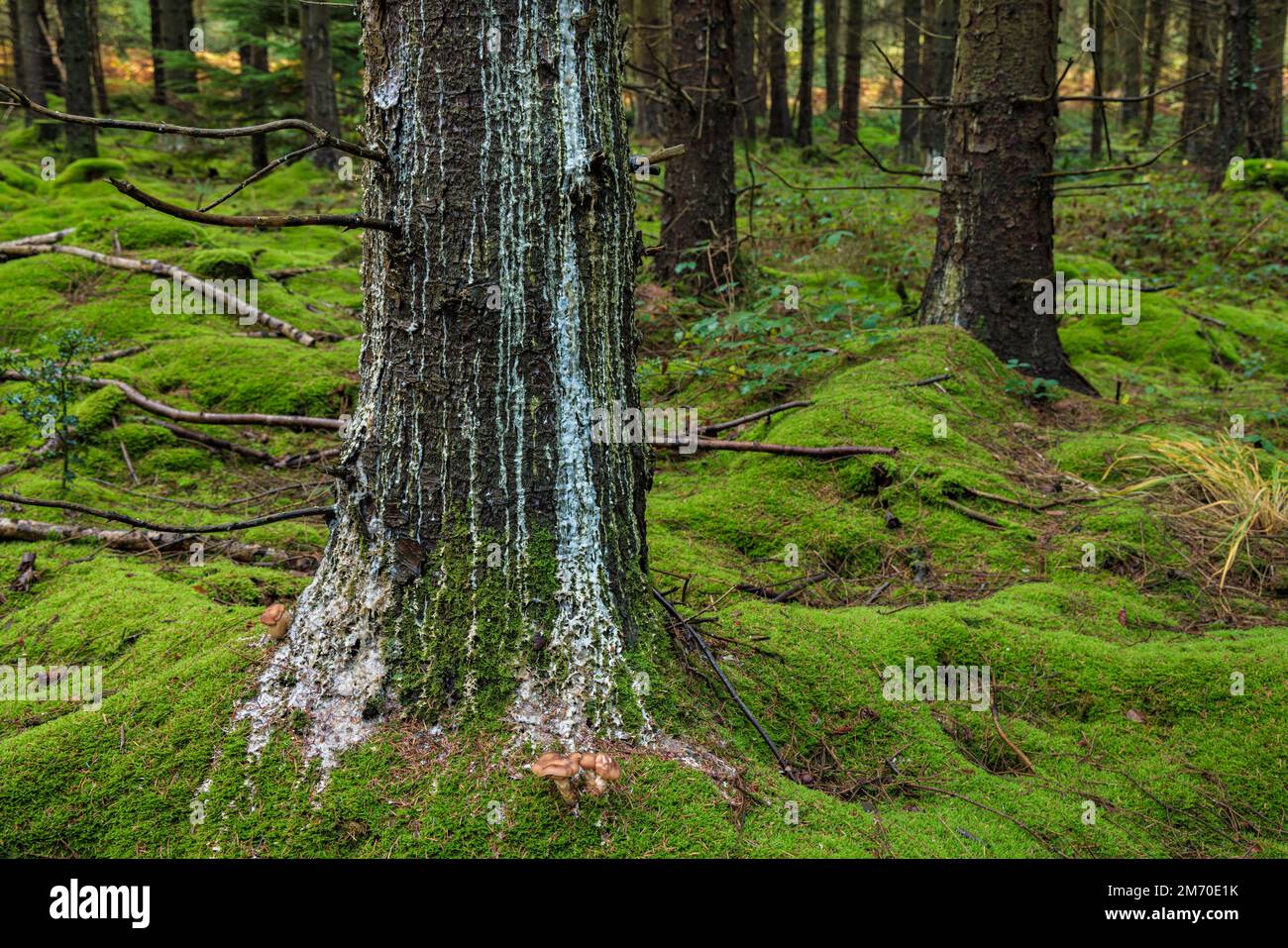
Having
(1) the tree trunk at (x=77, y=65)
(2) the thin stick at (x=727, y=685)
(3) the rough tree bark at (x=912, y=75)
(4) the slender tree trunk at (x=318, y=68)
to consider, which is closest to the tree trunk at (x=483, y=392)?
(2) the thin stick at (x=727, y=685)

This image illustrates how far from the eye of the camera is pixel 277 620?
255 cm

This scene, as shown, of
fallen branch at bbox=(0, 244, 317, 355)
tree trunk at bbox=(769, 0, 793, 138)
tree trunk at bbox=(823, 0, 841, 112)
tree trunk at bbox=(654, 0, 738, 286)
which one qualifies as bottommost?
fallen branch at bbox=(0, 244, 317, 355)

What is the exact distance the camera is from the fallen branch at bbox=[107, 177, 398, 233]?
165cm

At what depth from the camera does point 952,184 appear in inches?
246

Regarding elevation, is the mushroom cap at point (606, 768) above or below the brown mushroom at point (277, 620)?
below

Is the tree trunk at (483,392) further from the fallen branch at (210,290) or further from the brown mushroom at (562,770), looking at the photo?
the fallen branch at (210,290)

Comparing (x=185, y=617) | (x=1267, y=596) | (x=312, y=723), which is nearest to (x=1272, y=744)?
(x=1267, y=596)

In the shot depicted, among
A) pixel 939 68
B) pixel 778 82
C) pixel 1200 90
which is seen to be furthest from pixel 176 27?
pixel 1200 90

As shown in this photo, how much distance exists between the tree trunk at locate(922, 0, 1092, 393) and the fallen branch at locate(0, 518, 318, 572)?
4.82 meters

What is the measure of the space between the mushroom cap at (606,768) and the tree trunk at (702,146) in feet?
19.5

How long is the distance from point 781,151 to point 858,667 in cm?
1953

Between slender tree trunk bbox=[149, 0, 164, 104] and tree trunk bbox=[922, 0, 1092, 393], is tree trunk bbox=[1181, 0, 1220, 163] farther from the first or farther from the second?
slender tree trunk bbox=[149, 0, 164, 104]

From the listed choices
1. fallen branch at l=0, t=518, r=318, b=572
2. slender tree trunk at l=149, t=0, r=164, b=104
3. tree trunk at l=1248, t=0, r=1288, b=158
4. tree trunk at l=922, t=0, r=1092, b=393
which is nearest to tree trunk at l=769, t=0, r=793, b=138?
tree trunk at l=1248, t=0, r=1288, b=158

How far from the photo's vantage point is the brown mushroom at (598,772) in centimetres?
210
